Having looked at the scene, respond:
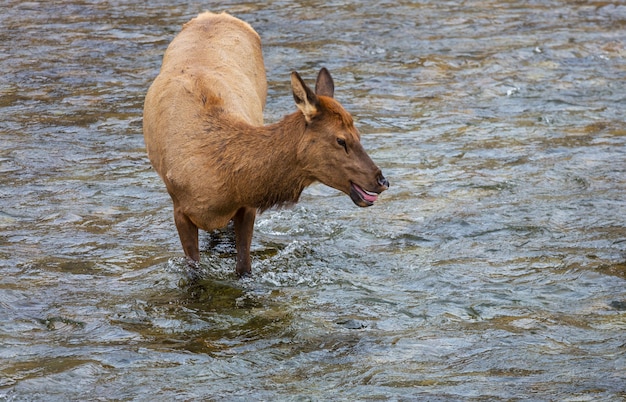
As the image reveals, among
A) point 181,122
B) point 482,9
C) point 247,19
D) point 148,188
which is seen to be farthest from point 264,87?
point 482,9

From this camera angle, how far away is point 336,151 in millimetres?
7082

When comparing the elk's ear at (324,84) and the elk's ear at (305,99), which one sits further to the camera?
the elk's ear at (324,84)

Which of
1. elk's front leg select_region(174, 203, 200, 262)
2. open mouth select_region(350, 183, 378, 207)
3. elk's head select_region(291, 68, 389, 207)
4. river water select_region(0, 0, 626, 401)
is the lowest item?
river water select_region(0, 0, 626, 401)

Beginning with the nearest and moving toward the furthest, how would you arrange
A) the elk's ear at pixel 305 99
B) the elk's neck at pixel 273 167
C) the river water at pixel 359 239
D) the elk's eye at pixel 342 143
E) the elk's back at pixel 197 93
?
the river water at pixel 359 239 < the elk's ear at pixel 305 99 < the elk's eye at pixel 342 143 < the elk's neck at pixel 273 167 < the elk's back at pixel 197 93

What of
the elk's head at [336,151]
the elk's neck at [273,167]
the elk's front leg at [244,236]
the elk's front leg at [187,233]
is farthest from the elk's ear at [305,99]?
the elk's front leg at [187,233]

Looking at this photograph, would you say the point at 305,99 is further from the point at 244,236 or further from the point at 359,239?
the point at 359,239

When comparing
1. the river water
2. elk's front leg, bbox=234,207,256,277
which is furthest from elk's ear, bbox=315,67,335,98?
the river water

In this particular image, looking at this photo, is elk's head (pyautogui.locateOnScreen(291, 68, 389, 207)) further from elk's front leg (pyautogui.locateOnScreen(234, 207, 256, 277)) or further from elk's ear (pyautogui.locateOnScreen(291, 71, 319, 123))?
elk's front leg (pyautogui.locateOnScreen(234, 207, 256, 277))

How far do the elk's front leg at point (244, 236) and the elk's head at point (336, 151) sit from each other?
0.94 meters

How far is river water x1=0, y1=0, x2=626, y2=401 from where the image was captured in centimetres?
636

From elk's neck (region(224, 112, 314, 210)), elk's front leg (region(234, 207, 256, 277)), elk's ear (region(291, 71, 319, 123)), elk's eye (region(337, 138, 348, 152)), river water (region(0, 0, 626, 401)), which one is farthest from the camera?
elk's front leg (region(234, 207, 256, 277))

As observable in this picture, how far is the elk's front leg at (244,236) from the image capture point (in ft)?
26.0

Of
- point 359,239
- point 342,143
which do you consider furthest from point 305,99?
point 359,239

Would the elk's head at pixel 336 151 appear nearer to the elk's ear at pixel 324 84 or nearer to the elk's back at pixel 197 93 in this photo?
the elk's ear at pixel 324 84
